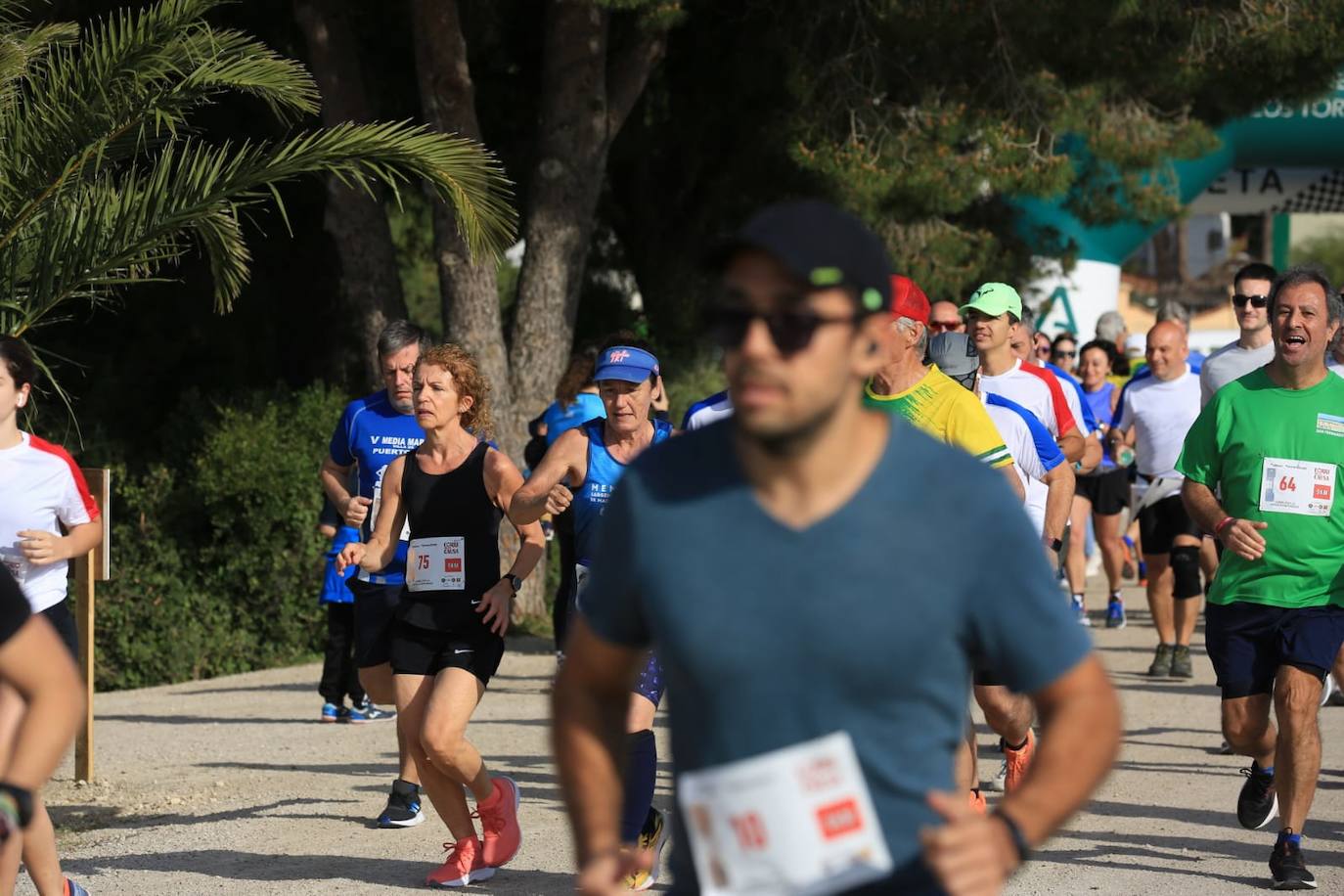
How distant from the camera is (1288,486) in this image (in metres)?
6.47

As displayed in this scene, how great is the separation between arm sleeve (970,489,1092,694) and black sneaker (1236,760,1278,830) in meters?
4.77

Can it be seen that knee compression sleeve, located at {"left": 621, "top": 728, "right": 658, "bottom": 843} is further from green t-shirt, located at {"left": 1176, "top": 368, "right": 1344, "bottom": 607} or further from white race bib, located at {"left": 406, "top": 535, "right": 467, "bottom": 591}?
green t-shirt, located at {"left": 1176, "top": 368, "right": 1344, "bottom": 607}

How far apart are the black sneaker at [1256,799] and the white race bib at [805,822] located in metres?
4.86

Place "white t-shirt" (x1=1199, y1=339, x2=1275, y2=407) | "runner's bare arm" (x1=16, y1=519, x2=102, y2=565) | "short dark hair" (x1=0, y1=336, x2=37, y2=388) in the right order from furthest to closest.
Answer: "white t-shirt" (x1=1199, y1=339, x2=1275, y2=407) < "runner's bare arm" (x1=16, y1=519, x2=102, y2=565) < "short dark hair" (x1=0, y1=336, x2=37, y2=388)

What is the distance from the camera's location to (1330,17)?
14242 mm

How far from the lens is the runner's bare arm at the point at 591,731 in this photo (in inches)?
111

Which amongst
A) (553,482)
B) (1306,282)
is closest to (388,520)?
(553,482)

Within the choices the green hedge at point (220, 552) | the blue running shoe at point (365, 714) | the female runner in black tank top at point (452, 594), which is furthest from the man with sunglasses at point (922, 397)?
the green hedge at point (220, 552)

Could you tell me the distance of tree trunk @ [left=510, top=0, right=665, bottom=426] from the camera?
14.1m

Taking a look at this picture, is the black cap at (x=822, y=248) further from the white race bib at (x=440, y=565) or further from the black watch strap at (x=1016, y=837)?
the white race bib at (x=440, y=565)

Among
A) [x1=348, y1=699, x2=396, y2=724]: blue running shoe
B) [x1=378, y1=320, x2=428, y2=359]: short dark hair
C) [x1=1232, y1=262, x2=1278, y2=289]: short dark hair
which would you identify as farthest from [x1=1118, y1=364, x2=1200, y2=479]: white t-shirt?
[x1=378, y1=320, x2=428, y2=359]: short dark hair

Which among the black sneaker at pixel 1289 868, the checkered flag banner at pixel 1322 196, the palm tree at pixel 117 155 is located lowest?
the black sneaker at pixel 1289 868

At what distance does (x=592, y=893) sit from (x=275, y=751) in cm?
748

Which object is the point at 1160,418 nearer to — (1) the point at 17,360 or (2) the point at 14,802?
(1) the point at 17,360
